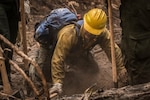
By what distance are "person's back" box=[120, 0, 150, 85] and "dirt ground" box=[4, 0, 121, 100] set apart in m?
0.45

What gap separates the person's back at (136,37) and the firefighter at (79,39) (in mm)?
1223

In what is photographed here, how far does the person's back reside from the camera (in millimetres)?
3475

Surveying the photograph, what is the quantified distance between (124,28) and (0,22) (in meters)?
1.33

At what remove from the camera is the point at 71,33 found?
196 inches

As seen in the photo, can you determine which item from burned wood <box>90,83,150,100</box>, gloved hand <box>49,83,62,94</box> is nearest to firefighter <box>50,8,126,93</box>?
gloved hand <box>49,83,62,94</box>

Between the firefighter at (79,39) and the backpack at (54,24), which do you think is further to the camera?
the backpack at (54,24)

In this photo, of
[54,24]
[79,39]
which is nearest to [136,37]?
[79,39]

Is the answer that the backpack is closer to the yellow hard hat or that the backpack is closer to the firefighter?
the firefighter

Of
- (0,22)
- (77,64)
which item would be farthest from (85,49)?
(0,22)

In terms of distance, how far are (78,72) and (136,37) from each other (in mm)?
2457

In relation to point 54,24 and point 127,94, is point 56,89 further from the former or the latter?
point 54,24

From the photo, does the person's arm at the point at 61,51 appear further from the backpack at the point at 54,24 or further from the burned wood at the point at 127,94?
the burned wood at the point at 127,94

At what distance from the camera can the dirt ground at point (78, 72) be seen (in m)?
5.50

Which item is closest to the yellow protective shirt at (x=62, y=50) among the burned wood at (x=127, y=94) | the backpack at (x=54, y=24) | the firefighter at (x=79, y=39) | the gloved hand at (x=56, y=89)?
the firefighter at (x=79, y=39)
